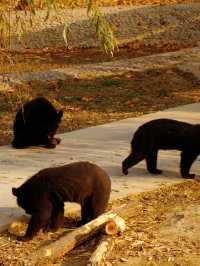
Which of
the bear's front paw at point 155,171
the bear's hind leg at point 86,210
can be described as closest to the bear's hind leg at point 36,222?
the bear's hind leg at point 86,210

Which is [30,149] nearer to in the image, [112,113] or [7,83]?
[112,113]

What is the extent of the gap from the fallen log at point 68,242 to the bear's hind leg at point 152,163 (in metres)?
2.30

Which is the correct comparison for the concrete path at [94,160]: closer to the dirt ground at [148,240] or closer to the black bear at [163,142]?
the black bear at [163,142]

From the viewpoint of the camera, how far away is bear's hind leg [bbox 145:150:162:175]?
10445 millimetres

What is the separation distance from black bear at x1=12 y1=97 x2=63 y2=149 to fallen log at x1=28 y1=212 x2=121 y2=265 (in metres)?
4.25

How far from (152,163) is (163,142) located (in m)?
0.35

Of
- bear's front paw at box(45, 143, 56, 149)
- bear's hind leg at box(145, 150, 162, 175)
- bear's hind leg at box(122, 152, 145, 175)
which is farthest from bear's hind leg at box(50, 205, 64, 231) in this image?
bear's front paw at box(45, 143, 56, 149)

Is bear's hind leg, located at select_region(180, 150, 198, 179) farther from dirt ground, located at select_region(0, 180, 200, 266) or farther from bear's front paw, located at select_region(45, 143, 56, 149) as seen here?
bear's front paw, located at select_region(45, 143, 56, 149)

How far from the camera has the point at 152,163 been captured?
10523 millimetres

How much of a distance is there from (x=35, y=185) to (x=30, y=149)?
4215 millimetres

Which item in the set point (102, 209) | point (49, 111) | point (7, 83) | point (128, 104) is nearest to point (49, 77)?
point (7, 83)

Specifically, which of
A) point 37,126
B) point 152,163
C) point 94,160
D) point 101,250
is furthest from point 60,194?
point 37,126

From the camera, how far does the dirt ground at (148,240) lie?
756 centimetres

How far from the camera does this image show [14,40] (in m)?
27.6
